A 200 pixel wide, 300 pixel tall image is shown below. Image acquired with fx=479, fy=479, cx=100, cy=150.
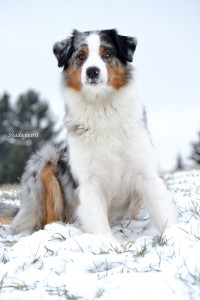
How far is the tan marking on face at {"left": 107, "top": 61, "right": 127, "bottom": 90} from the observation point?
17.3 feet

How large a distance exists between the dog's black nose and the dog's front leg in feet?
3.87

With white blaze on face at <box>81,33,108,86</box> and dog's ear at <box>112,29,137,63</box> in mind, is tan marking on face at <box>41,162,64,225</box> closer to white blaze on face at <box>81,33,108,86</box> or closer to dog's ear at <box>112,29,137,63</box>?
white blaze on face at <box>81,33,108,86</box>

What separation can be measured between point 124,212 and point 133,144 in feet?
3.52

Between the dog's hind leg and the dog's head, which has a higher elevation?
the dog's head

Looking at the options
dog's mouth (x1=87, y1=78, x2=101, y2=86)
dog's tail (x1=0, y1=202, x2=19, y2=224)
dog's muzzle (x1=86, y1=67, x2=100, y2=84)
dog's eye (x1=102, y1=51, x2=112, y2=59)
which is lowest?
dog's tail (x1=0, y1=202, x2=19, y2=224)

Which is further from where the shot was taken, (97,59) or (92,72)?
(97,59)

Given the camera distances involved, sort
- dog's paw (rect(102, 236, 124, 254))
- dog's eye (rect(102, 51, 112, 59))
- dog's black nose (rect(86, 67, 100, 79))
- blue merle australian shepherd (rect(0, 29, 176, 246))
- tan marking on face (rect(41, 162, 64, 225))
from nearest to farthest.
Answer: dog's paw (rect(102, 236, 124, 254)), dog's black nose (rect(86, 67, 100, 79)), blue merle australian shepherd (rect(0, 29, 176, 246)), dog's eye (rect(102, 51, 112, 59)), tan marking on face (rect(41, 162, 64, 225))

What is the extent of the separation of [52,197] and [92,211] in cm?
92

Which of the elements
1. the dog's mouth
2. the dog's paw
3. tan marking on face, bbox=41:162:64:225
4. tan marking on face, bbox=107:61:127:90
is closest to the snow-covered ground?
the dog's paw

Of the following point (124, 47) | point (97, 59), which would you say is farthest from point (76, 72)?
point (124, 47)

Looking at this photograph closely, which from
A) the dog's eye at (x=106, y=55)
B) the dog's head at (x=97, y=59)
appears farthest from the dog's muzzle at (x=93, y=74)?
the dog's eye at (x=106, y=55)

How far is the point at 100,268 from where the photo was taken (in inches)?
142

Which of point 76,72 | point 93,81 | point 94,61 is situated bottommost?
point 93,81

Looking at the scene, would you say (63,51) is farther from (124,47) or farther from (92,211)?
(92,211)
